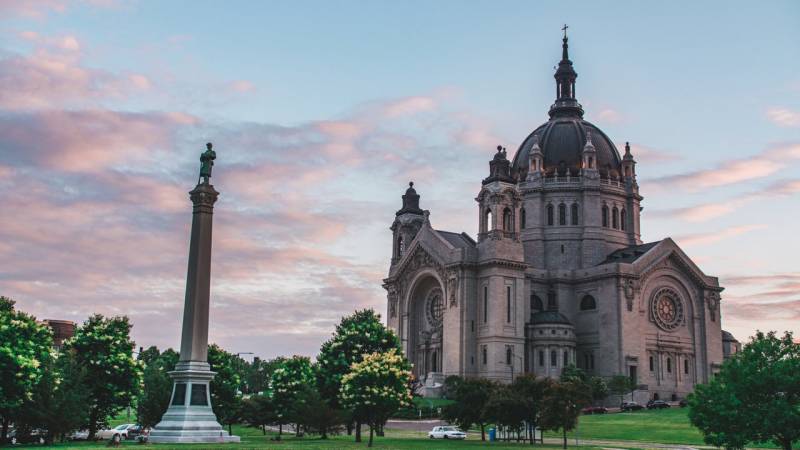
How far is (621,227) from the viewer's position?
112m

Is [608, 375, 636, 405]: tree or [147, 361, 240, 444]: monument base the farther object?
[608, 375, 636, 405]: tree

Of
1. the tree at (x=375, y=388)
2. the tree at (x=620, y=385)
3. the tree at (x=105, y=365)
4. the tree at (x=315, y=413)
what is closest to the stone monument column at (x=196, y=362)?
the tree at (x=375, y=388)

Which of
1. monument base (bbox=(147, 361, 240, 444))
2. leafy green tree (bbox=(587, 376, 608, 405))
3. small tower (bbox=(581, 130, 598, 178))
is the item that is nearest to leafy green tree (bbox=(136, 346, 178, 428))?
monument base (bbox=(147, 361, 240, 444))

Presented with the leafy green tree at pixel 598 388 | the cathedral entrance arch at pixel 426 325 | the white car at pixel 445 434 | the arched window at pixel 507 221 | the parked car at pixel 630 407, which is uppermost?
the arched window at pixel 507 221

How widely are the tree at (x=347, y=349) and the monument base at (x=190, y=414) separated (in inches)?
684

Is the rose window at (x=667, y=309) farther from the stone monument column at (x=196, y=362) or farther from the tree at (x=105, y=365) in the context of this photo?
the stone monument column at (x=196, y=362)

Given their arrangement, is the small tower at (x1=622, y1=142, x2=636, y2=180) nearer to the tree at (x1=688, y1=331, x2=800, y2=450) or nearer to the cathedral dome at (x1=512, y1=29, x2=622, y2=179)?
the cathedral dome at (x1=512, y1=29, x2=622, y2=179)

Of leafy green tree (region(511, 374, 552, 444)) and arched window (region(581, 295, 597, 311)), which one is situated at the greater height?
arched window (region(581, 295, 597, 311))

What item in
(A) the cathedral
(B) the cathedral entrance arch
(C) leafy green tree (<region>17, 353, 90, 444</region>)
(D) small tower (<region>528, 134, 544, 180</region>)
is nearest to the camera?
(C) leafy green tree (<region>17, 353, 90, 444</region>)

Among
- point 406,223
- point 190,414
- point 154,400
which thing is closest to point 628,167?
point 406,223

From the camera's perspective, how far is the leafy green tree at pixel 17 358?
4728 centimetres

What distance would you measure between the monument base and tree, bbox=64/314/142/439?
1442cm

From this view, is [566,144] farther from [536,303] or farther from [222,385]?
[222,385]

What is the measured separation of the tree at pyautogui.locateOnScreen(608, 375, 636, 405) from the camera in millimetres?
90312
